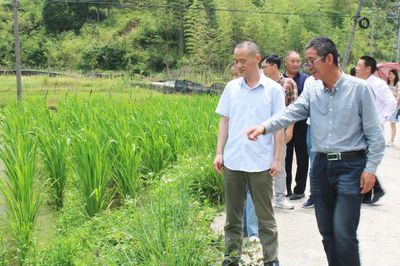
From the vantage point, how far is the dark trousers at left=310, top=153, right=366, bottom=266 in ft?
7.86

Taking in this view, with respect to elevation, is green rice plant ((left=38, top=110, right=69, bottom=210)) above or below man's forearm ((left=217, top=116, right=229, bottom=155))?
below

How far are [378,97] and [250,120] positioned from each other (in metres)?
2.80

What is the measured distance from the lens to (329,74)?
2424 millimetres

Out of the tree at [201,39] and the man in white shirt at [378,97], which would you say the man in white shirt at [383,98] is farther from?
the tree at [201,39]

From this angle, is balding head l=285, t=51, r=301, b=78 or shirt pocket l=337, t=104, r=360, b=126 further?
balding head l=285, t=51, r=301, b=78

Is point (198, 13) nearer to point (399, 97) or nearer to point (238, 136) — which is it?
point (399, 97)

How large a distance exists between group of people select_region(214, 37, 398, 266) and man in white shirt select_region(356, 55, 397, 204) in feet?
6.15

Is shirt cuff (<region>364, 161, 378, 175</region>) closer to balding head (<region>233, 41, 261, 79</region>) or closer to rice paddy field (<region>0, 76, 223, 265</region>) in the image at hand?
balding head (<region>233, 41, 261, 79</region>)

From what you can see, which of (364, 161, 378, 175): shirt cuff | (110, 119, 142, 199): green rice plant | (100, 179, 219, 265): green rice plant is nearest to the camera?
(364, 161, 378, 175): shirt cuff

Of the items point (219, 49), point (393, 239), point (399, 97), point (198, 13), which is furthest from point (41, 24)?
point (393, 239)

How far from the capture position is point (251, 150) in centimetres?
278

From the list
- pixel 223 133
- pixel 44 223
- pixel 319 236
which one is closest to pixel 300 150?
pixel 319 236

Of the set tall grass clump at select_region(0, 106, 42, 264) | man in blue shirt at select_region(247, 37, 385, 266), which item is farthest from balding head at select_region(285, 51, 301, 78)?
tall grass clump at select_region(0, 106, 42, 264)

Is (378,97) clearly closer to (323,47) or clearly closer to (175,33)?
(323,47)
